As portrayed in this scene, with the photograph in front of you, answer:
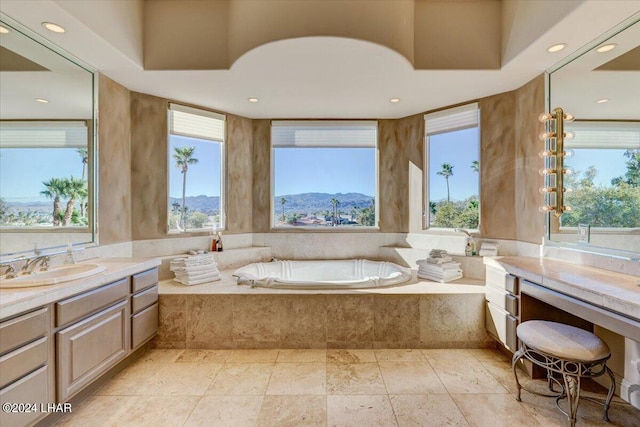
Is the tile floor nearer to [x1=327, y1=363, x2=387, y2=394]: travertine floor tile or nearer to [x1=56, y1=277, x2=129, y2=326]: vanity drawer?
[x1=327, y1=363, x2=387, y2=394]: travertine floor tile

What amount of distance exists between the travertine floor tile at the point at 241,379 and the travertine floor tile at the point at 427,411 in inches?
36.9

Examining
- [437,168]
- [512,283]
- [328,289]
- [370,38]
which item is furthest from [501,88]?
[328,289]

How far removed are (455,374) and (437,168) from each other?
2365mm

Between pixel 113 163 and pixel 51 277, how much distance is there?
1363mm

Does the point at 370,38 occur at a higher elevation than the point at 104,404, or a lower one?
higher

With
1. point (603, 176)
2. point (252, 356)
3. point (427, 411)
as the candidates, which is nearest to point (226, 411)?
point (252, 356)

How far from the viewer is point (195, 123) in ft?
11.8

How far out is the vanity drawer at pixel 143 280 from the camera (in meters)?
2.34

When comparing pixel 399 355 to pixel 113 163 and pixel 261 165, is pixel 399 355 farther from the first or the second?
pixel 113 163

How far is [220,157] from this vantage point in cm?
384

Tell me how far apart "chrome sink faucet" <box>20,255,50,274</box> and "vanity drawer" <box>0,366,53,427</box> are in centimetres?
69

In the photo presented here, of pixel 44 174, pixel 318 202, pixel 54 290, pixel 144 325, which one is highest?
pixel 44 174

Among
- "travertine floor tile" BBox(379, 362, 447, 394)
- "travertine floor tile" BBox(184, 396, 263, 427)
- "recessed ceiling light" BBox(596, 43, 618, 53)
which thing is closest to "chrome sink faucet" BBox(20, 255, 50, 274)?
"travertine floor tile" BBox(184, 396, 263, 427)

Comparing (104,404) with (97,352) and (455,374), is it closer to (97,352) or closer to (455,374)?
(97,352)
